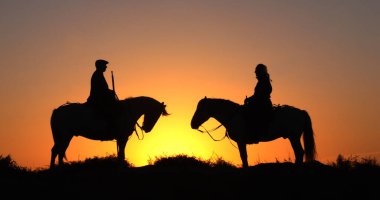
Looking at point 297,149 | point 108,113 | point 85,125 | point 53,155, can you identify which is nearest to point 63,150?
point 53,155

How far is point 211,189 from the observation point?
12.3 m

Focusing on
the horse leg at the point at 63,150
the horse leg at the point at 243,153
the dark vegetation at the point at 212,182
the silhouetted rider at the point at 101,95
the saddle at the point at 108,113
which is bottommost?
the dark vegetation at the point at 212,182

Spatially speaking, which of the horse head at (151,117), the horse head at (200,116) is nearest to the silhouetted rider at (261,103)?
the horse head at (200,116)

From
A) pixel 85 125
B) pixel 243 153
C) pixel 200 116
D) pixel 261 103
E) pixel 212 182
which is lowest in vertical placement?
pixel 212 182

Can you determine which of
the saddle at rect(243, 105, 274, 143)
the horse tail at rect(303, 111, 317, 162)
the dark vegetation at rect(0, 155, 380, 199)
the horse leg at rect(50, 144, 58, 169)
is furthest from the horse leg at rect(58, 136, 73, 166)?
the horse tail at rect(303, 111, 317, 162)

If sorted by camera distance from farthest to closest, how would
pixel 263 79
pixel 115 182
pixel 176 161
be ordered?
pixel 176 161 < pixel 263 79 < pixel 115 182

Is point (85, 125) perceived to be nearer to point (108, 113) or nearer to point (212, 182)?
point (108, 113)

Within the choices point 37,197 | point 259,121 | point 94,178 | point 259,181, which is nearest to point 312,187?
point 259,181

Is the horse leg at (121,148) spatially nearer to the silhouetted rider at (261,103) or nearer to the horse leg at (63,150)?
the horse leg at (63,150)

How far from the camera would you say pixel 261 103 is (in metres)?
16.3

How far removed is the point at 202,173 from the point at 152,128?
4.04m

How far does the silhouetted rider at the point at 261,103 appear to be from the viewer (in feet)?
53.1

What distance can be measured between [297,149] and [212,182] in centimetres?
476

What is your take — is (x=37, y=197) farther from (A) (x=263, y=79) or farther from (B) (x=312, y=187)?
(A) (x=263, y=79)
